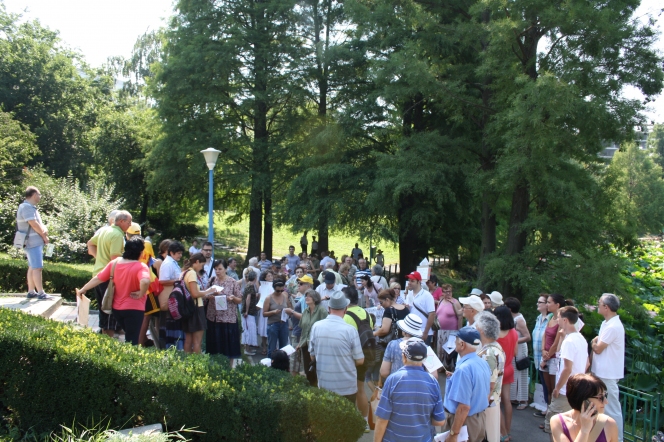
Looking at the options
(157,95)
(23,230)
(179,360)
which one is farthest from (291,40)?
(179,360)

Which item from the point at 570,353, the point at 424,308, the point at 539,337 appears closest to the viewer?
the point at 570,353

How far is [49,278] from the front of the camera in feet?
41.8

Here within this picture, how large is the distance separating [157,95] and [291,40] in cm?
635

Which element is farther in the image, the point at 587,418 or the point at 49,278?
the point at 49,278

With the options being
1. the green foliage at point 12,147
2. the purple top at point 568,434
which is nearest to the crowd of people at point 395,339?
the purple top at point 568,434

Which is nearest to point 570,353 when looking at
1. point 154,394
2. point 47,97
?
point 154,394

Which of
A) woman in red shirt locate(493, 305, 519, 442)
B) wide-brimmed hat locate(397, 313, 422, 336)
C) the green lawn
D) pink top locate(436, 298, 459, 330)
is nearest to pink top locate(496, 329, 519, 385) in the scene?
woman in red shirt locate(493, 305, 519, 442)

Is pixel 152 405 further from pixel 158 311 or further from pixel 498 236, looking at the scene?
pixel 498 236

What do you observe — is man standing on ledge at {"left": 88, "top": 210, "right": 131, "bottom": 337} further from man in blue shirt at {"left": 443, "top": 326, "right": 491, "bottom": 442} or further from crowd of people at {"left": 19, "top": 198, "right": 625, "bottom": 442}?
man in blue shirt at {"left": 443, "top": 326, "right": 491, "bottom": 442}

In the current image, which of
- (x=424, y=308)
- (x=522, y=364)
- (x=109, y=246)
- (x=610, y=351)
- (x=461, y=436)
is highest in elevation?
(x=109, y=246)

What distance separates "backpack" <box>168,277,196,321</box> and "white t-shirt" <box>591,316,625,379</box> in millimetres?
5177

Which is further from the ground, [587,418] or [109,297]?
[109,297]

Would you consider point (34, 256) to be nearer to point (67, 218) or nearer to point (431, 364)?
point (431, 364)

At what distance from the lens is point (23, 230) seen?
8539 millimetres
